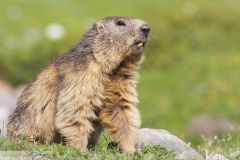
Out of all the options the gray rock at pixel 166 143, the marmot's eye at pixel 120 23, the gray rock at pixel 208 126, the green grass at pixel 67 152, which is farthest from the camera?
the gray rock at pixel 208 126

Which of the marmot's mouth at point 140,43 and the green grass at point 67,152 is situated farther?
the marmot's mouth at point 140,43

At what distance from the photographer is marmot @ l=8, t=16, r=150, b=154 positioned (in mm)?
10883

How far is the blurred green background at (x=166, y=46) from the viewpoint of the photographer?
23.9 meters

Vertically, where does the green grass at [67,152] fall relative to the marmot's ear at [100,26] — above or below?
below

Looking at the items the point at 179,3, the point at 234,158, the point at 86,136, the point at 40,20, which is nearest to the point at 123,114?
the point at 86,136

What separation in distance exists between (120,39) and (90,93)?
966 mm

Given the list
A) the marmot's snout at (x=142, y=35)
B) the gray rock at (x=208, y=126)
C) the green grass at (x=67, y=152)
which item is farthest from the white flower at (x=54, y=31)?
the green grass at (x=67, y=152)

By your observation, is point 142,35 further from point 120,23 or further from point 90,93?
point 90,93

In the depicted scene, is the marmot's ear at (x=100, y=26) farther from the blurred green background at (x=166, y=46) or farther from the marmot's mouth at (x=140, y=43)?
the blurred green background at (x=166, y=46)

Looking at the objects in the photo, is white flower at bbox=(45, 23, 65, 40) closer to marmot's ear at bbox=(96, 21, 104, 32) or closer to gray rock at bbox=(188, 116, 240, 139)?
gray rock at bbox=(188, 116, 240, 139)

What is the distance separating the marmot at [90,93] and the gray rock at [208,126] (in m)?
9.18

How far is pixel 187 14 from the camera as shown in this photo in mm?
30484

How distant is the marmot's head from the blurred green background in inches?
411

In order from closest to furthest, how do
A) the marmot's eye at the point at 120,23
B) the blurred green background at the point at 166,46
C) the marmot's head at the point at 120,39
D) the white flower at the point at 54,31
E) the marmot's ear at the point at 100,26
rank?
the marmot's head at the point at 120,39 < the marmot's eye at the point at 120,23 < the marmot's ear at the point at 100,26 < the blurred green background at the point at 166,46 < the white flower at the point at 54,31
